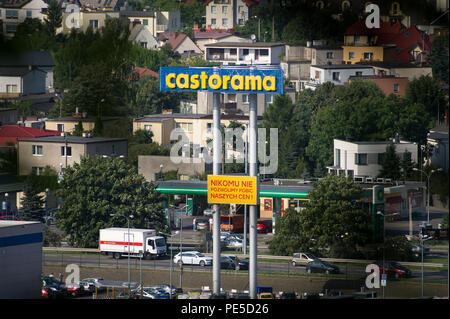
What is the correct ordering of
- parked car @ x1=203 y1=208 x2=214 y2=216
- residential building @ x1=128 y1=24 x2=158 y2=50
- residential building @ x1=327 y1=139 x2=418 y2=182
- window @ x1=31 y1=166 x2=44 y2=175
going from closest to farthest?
parked car @ x1=203 y1=208 x2=214 y2=216 < residential building @ x1=327 y1=139 x2=418 y2=182 < window @ x1=31 y1=166 x2=44 y2=175 < residential building @ x1=128 y1=24 x2=158 y2=50

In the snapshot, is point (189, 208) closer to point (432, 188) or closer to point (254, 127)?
point (432, 188)

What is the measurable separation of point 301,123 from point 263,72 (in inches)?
837

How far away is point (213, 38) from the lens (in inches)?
2670

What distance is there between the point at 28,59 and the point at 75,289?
25583 mm

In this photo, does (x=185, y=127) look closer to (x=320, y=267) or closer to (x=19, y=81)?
(x=19, y=81)

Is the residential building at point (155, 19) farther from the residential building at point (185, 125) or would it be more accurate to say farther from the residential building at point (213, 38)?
the residential building at point (185, 125)

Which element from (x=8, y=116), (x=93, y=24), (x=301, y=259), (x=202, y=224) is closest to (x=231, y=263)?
(x=301, y=259)

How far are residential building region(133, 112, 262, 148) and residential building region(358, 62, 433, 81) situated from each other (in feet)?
26.1

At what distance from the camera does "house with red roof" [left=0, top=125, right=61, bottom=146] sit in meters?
39.4

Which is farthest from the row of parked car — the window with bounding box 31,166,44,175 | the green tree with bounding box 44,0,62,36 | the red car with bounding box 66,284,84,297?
the green tree with bounding box 44,0,62,36

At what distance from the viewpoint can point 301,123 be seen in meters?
43.1

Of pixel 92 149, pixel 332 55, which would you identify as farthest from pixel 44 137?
pixel 332 55

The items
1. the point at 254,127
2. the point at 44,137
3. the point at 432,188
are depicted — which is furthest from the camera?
the point at 44,137

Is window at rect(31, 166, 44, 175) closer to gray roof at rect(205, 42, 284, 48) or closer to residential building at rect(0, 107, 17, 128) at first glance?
residential building at rect(0, 107, 17, 128)
